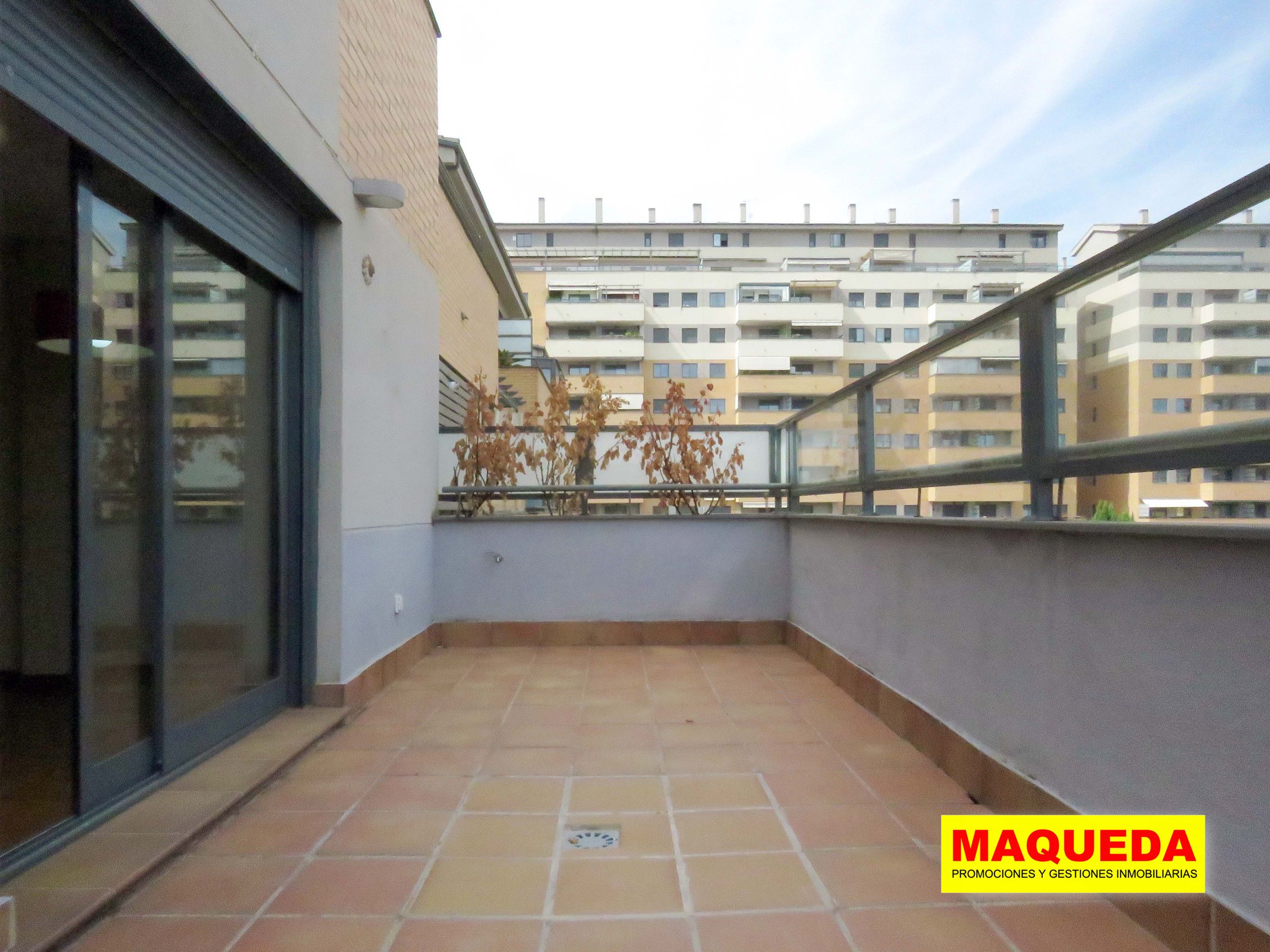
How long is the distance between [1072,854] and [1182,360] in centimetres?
129

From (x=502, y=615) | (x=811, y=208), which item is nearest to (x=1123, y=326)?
(x=502, y=615)

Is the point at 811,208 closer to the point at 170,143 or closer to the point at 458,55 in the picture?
the point at 458,55

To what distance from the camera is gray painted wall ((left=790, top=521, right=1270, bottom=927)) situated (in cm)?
153

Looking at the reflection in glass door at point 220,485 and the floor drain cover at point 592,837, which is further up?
the reflection in glass door at point 220,485

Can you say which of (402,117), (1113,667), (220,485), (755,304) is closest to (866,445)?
(1113,667)

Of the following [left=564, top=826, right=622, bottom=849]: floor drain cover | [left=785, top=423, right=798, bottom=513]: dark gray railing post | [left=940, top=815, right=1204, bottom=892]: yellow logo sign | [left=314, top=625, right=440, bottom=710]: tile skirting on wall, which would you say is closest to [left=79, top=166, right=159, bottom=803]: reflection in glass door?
[left=314, top=625, right=440, bottom=710]: tile skirting on wall

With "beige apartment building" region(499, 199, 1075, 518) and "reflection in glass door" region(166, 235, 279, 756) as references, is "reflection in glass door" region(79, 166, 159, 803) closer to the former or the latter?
"reflection in glass door" region(166, 235, 279, 756)

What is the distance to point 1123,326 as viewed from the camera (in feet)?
6.45

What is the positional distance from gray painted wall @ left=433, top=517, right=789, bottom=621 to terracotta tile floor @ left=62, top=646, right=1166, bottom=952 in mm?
1732

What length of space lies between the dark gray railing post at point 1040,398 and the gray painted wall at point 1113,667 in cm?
15

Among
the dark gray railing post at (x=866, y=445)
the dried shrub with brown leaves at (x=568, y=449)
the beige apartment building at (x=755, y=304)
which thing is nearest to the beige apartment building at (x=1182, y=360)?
the dark gray railing post at (x=866, y=445)

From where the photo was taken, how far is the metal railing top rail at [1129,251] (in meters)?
1.54

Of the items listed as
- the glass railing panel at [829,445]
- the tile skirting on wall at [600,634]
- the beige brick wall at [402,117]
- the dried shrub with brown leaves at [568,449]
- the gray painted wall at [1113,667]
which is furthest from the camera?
the dried shrub with brown leaves at [568,449]

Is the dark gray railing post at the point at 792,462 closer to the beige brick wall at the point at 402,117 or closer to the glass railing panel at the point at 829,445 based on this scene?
the glass railing panel at the point at 829,445
